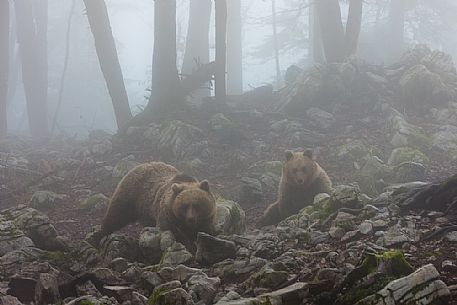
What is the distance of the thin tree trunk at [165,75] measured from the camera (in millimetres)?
14766

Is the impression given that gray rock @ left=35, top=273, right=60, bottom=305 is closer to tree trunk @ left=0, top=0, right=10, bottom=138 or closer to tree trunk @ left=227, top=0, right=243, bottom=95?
tree trunk @ left=0, top=0, right=10, bottom=138

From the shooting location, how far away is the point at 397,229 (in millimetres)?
5258

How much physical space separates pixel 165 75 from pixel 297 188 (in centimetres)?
755

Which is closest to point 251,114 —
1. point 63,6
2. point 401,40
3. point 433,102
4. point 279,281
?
point 433,102

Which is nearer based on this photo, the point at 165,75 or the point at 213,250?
the point at 213,250

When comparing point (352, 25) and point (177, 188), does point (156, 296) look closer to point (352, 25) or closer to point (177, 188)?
point (177, 188)

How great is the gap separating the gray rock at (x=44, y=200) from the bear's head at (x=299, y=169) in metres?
4.91

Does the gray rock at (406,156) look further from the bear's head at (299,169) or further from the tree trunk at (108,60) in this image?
the tree trunk at (108,60)

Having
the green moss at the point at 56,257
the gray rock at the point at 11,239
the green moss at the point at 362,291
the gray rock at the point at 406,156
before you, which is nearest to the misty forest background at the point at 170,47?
the gray rock at the point at 406,156

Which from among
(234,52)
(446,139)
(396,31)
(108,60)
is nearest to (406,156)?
(446,139)

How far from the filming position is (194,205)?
6.95m

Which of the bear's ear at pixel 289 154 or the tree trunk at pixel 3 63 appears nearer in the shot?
the bear's ear at pixel 289 154

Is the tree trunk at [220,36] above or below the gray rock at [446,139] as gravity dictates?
above

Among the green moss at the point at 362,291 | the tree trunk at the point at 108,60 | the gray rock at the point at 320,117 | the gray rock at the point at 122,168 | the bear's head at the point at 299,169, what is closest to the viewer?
the green moss at the point at 362,291
